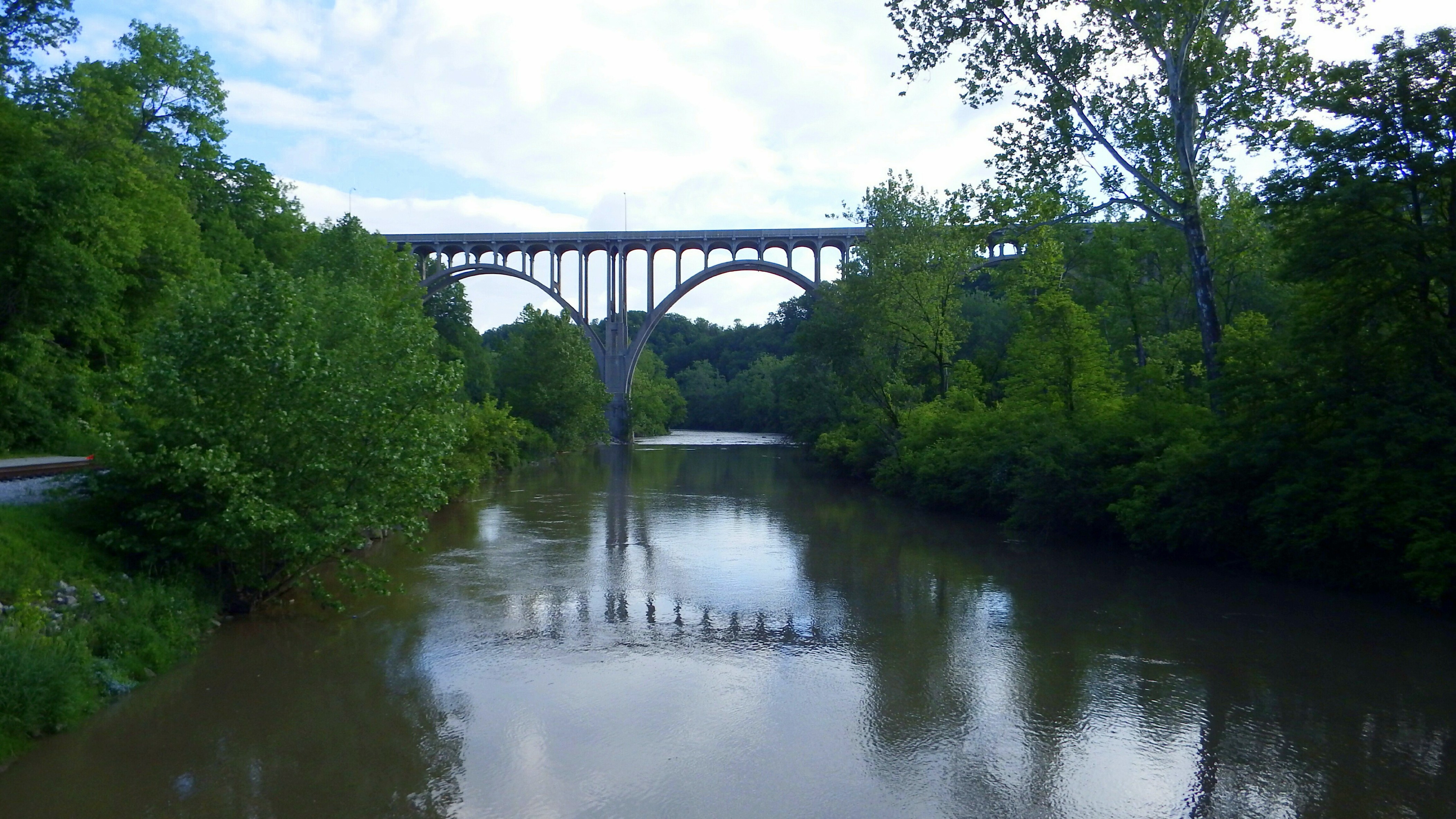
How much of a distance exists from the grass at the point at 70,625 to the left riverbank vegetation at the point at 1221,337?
38.3ft

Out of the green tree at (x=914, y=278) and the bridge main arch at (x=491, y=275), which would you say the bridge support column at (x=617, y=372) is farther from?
the green tree at (x=914, y=278)

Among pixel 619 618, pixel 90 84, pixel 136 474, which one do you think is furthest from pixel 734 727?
pixel 90 84

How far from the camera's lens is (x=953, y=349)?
26.4 metres

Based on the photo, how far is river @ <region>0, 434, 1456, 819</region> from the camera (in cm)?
584

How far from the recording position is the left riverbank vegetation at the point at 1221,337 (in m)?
10.3

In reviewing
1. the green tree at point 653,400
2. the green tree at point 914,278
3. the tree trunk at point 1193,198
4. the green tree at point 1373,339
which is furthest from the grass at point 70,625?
the green tree at point 653,400

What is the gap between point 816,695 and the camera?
7805mm

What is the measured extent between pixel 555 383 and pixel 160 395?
33.6 m

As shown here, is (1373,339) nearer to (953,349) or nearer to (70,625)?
(70,625)

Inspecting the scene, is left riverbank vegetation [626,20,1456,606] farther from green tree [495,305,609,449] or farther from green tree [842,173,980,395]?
green tree [495,305,609,449]

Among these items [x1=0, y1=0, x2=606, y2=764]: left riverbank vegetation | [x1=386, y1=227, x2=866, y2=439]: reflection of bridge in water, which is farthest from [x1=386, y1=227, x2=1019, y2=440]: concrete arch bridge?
[x1=0, y1=0, x2=606, y2=764]: left riverbank vegetation

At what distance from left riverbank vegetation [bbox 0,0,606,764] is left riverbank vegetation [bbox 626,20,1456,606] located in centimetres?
971

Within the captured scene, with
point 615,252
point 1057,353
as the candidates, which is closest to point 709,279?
point 615,252

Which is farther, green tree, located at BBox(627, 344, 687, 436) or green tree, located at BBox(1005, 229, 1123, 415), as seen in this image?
green tree, located at BBox(627, 344, 687, 436)
